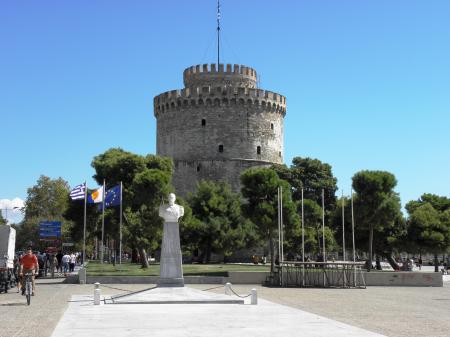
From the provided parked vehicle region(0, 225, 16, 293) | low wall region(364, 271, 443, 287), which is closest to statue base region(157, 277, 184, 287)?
parked vehicle region(0, 225, 16, 293)

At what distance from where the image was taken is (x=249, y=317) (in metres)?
14.4

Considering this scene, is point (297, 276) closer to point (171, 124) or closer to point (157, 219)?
point (157, 219)

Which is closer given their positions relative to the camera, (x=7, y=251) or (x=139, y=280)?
(x=7, y=251)

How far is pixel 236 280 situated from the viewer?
96.7ft

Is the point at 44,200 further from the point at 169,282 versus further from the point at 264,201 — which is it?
the point at 169,282

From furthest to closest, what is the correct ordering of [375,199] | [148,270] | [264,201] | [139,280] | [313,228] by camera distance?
1. [313,228]
2. [375,199]
3. [264,201]
4. [148,270]
5. [139,280]

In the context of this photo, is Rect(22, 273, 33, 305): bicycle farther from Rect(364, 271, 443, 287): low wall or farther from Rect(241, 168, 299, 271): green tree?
Rect(241, 168, 299, 271): green tree

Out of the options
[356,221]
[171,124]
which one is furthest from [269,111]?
[356,221]

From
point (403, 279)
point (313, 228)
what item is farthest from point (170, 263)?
point (313, 228)

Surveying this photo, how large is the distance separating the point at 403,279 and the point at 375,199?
8.86m

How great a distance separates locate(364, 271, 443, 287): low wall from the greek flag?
14681mm

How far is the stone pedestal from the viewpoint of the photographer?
19875mm

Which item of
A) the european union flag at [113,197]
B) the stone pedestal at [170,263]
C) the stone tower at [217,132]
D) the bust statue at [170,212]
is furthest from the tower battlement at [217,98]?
the stone pedestal at [170,263]

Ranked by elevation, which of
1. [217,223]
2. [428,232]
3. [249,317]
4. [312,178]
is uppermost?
[312,178]
